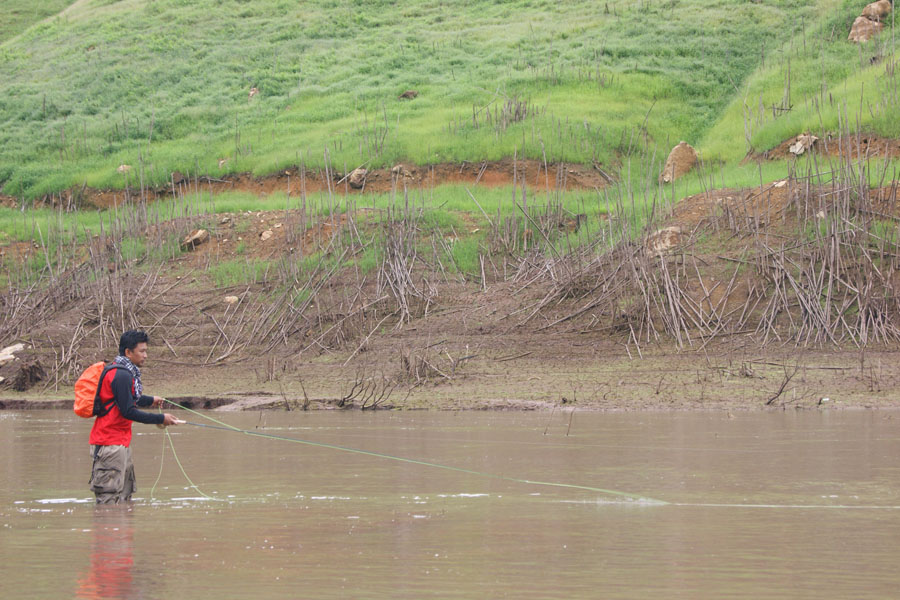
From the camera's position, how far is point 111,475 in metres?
8.16

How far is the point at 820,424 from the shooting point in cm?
1188

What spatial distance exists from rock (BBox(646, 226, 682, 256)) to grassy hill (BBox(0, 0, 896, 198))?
608 centimetres

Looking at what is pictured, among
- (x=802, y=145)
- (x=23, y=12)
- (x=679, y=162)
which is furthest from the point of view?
(x=23, y=12)

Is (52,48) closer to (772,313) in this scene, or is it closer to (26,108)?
(26,108)

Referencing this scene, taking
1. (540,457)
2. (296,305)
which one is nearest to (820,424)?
(540,457)

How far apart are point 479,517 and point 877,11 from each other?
31.8 meters

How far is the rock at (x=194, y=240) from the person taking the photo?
23984 mm

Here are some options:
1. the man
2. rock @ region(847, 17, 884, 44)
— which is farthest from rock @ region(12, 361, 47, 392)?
rock @ region(847, 17, 884, 44)

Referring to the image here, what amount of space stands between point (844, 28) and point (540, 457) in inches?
1159

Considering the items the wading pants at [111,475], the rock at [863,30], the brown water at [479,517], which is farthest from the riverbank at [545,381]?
the rock at [863,30]

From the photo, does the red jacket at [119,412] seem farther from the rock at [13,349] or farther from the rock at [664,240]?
the rock at [664,240]

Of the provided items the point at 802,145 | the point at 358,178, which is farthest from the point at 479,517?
the point at 358,178

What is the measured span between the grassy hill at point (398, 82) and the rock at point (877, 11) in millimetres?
939

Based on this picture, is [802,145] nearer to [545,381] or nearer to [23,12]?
[545,381]
